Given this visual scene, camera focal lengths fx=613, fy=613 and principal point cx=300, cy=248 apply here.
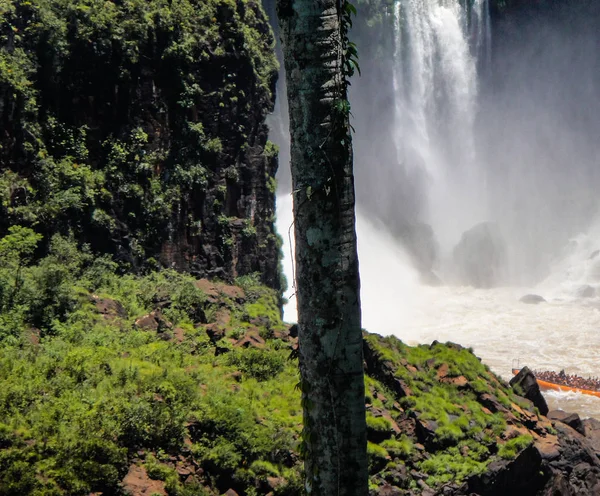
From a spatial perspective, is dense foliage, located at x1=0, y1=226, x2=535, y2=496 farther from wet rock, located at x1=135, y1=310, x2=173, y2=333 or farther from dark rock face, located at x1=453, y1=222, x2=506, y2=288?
dark rock face, located at x1=453, y1=222, x2=506, y2=288

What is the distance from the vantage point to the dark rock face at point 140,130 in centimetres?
1531

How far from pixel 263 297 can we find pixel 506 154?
98.8 feet

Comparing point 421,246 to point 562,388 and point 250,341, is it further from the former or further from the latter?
A: point 250,341

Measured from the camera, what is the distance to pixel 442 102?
41344 mm

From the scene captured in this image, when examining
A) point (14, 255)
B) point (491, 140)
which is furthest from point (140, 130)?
point (491, 140)

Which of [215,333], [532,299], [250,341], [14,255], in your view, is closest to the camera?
[250,341]

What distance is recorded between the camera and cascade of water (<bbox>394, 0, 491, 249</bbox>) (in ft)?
131

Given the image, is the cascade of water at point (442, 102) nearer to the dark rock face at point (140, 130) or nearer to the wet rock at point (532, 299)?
the wet rock at point (532, 299)

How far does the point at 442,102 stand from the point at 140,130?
28560 millimetres

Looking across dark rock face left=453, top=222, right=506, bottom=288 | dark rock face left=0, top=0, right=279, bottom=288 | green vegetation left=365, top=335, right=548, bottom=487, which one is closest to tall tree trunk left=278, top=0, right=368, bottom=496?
green vegetation left=365, top=335, right=548, bottom=487

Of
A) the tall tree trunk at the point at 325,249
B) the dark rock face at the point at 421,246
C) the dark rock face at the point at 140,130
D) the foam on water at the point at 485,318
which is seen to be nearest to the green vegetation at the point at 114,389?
the dark rock face at the point at 140,130

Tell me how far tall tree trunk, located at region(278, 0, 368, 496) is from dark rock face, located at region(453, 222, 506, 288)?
109 feet

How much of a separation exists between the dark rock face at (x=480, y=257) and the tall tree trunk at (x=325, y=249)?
109 feet

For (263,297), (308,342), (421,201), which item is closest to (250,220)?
(263,297)
